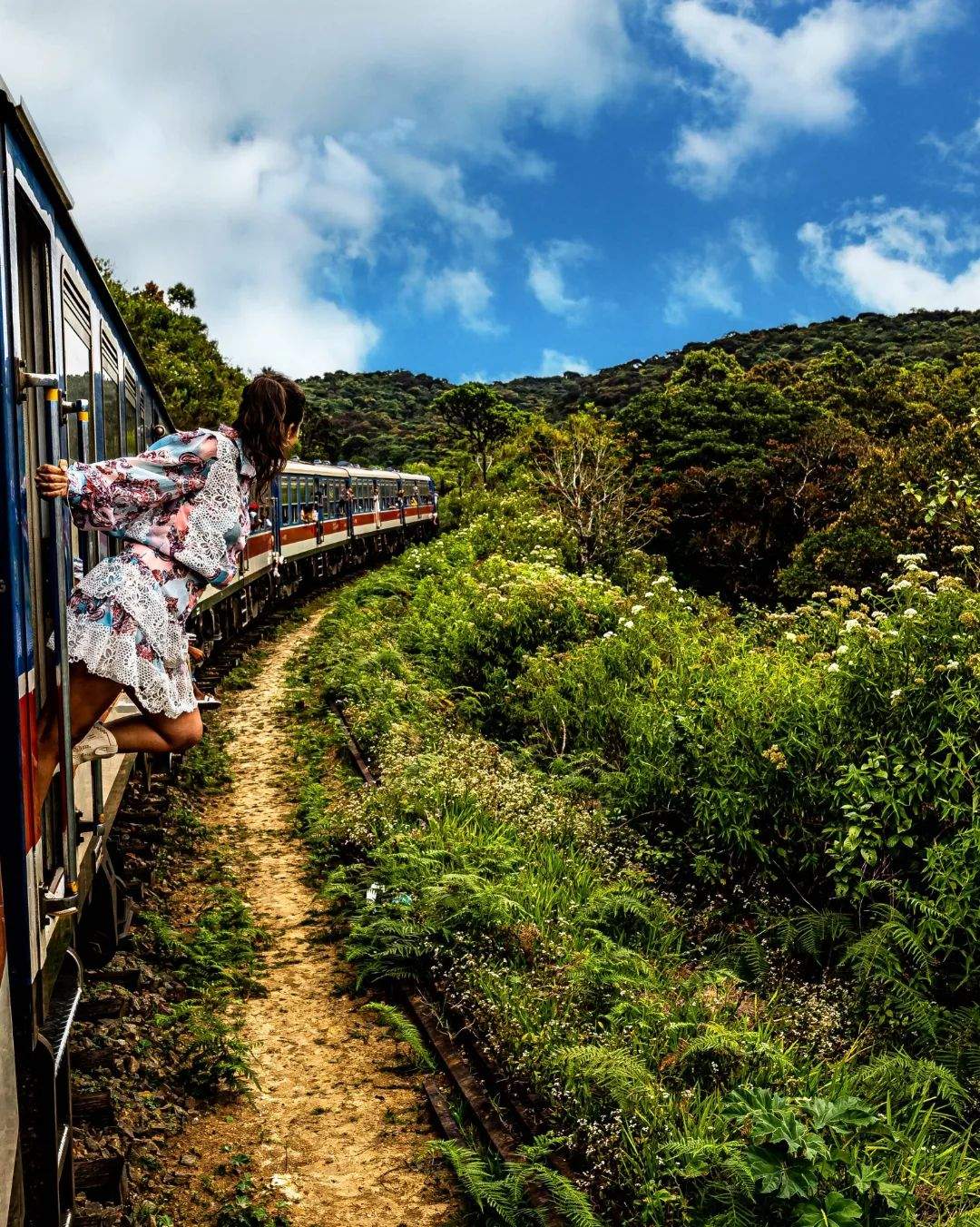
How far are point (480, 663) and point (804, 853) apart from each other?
5.93m

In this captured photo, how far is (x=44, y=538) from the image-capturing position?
3.24 meters

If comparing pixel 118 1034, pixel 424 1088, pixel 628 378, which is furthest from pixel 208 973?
pixel 628 378

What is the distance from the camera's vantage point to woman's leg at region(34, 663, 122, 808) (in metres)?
3.26

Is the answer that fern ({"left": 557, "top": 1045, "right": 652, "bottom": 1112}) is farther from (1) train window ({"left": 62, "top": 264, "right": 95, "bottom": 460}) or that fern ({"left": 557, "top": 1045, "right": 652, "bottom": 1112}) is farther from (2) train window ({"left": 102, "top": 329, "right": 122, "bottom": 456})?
(2) train window ({"left": 102, "top": 329, "right": 122, "bottom": 456})

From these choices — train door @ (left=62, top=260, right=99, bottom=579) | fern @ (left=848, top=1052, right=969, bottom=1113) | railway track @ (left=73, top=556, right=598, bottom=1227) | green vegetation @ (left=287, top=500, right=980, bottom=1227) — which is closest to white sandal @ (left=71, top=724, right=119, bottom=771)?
train door @ (left=62, top=260, right=99, bottom=579)

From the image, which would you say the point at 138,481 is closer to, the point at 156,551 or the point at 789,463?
the point at 156,551

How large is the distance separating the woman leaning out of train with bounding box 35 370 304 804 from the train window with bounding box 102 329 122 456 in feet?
5.12

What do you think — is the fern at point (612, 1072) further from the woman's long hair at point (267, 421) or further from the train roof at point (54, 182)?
the train roof at point (54, 182)

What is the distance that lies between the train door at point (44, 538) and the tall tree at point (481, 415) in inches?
1550

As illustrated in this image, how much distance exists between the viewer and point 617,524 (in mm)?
20031

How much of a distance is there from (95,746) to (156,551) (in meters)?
0.68

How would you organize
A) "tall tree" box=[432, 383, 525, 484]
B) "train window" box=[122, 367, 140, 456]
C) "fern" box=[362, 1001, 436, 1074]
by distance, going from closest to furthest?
"fern" box=[362, 1001, 436, 1074] → "train window" box=[122, 367, 140, 456] → "tall tree" box=[432, 383, 525, 484]

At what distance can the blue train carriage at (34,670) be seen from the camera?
282cm

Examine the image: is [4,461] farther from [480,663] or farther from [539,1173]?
[480,663]
